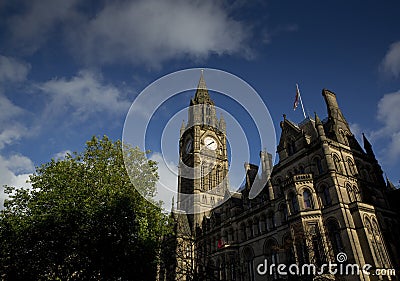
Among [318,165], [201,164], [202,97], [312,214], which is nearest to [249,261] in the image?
[312,214]

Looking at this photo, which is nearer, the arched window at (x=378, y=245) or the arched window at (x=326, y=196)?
the arched window at (x=378, y=245)

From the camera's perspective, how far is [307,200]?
3130 cm

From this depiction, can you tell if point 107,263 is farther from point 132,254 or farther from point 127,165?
point 127,165

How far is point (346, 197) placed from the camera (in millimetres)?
29359

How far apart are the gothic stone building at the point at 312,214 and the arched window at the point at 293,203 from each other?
0.11 m

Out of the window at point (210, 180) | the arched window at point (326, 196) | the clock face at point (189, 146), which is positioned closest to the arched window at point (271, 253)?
the arched window at point (326, 196)

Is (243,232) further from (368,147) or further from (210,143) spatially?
(210,143)

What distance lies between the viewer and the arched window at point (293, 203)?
104 feet

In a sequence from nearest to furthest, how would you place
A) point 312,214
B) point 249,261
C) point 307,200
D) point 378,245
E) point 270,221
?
point 378,245 < point 312,214 < point 307,200 < point 270,221 < point 249,261

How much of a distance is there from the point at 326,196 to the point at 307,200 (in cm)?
201

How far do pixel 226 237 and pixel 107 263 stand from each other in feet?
81.8

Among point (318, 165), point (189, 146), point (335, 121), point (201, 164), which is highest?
point (189, 146)

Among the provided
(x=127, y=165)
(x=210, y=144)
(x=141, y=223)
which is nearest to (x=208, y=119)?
(x=210, y=144)

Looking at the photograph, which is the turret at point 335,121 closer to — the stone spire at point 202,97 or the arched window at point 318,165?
the arched window at point 318,165
